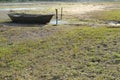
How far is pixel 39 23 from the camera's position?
2997 cm

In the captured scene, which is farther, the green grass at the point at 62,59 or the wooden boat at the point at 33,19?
the wooden boat at the point at 33,19

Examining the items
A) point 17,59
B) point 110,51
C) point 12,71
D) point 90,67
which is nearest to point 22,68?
point 12,71

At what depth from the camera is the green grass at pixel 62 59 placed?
10.6m

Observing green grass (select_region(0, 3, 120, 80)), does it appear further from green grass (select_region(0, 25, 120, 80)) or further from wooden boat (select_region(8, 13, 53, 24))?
wooden boat (select_region(8, 13, 53, 24))

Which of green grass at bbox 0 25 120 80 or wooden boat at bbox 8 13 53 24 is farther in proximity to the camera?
wooden boat at bbox 8 13 53 24

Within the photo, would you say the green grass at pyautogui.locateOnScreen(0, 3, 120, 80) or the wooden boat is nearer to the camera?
the green grass at pyautogui.locateOnScreen(0, 3, 120, 80)

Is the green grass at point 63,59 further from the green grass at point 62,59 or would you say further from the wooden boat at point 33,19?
the wooden boat at point 33,19

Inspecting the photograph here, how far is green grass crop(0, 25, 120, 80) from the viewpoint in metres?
10.6

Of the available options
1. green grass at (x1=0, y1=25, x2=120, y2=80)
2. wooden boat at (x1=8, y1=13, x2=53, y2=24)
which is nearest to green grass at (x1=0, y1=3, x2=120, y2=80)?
green grass at (x1=0, y1=25, x2=120, y2=80)

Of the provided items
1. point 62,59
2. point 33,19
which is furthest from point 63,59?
point 33,19

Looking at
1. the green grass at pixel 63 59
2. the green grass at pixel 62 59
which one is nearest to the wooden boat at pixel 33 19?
the green grass at pixel 63 59

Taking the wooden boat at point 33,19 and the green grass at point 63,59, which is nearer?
the green grass at point 63,59

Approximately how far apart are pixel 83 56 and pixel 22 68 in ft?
9.64

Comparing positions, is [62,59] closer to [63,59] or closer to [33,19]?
[63,59]
